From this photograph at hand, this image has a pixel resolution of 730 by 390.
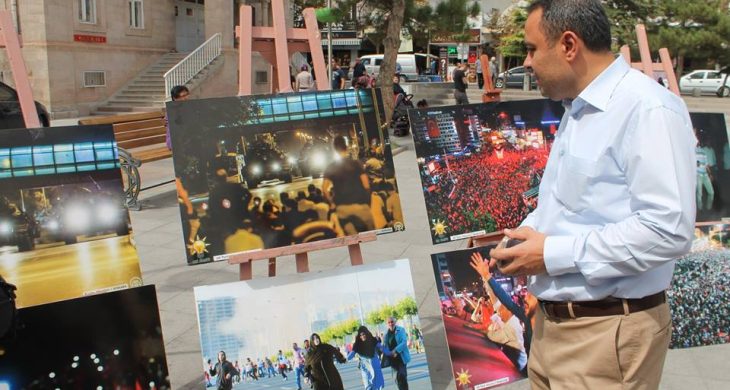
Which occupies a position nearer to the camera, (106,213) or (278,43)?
(106,213)

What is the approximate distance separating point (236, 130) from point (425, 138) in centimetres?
103

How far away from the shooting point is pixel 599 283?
1.69 m

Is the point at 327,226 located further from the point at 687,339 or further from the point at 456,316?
the point at 687,339

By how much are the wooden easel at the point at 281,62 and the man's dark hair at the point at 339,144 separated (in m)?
0.35

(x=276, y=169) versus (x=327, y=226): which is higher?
(x=276, y=169)

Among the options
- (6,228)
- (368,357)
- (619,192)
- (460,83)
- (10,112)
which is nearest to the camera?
(619,192)

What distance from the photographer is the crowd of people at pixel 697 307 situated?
3613mm

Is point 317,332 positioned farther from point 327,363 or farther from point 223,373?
point 223,373

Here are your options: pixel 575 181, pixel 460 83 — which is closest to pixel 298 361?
pixel 575 181

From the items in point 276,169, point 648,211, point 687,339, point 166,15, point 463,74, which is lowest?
point 687,339

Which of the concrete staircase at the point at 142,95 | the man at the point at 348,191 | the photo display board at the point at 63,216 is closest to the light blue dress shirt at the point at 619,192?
the man at the point at 348,191

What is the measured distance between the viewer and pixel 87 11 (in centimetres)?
1561

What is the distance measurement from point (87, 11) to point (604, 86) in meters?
16.5

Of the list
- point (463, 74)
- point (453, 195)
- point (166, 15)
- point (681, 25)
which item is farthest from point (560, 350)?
point (681, 25)
